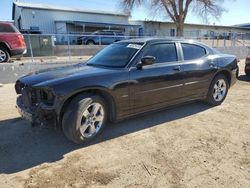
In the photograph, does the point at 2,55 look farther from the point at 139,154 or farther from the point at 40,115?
the point at 139,154

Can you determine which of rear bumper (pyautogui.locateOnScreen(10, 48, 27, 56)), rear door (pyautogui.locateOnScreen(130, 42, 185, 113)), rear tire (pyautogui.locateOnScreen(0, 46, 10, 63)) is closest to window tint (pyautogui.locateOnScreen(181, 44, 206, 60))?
rear door (pyautogui.locateOnScreen(130, 42, 185, 113))

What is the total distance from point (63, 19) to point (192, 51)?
27.8 metres

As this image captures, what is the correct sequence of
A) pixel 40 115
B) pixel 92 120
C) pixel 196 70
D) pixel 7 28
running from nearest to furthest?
pixel 40 115
pixel 92 120
pixel 196 70
pixel 7 28

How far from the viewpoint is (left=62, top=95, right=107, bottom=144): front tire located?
3.25 m

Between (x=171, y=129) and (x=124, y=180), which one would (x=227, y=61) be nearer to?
(x=171, y=129)

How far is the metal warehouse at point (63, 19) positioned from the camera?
27.5 m

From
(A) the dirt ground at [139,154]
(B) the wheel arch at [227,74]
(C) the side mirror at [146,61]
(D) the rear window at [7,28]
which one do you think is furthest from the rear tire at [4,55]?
(B) the wheel arch at [227,74]

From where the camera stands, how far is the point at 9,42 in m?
9.14

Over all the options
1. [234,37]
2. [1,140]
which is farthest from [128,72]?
[234,37]

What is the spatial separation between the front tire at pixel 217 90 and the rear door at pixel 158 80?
1.11m

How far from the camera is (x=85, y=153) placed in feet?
10.8

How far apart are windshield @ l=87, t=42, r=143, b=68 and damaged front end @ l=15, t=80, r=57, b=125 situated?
1.27 m

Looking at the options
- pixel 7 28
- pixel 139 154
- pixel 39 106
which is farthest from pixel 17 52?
pixel 139 154

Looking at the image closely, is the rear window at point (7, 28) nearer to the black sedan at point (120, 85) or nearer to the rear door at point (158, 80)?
the black sedan at point (120, 85)
